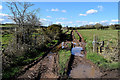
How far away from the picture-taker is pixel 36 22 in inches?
380

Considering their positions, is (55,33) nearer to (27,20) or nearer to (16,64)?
(27,20)

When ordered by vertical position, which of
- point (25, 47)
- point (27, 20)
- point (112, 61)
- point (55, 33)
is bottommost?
point (112, 61)

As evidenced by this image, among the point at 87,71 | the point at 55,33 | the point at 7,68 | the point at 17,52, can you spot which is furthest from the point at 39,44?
the point at 55,33

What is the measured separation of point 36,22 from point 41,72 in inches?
229

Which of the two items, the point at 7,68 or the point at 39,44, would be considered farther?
the point at 39,44

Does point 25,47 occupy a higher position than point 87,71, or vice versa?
point 25,47

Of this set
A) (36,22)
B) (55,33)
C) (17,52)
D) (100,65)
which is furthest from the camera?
(55,33)

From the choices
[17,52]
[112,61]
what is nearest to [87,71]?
[112,61]

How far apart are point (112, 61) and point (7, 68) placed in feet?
17.5

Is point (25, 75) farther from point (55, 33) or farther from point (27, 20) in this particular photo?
point (55, 33)

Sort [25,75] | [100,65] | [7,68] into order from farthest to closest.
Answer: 1. [100,65]
2. [7,68]
3. [25,75]

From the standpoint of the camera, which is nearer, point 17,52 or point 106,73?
point 106,73

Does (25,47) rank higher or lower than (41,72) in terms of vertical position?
higher

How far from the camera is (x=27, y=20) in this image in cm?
902
